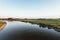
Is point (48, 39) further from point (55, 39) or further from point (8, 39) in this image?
point (8, 39)

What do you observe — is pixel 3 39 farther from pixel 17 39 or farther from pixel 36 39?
pixel 36 39

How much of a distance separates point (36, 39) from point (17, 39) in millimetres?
4463

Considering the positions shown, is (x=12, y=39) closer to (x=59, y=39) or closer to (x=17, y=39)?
(x=17, y=39)

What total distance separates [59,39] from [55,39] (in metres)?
0.92

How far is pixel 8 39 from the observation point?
70.9 feet

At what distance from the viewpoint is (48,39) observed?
2175 centimetres

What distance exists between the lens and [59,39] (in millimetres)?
21734

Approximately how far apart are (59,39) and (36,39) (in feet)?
17.9

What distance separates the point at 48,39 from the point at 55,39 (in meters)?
1.69

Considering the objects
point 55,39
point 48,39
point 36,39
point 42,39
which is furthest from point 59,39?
point 36,39

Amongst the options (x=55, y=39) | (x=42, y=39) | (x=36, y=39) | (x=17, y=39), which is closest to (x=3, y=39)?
(x=17, y=39)

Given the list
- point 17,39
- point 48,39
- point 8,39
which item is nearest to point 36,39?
point 48,39

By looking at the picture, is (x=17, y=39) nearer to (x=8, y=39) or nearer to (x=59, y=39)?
(x=8, y=39)

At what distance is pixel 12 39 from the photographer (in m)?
21.6
